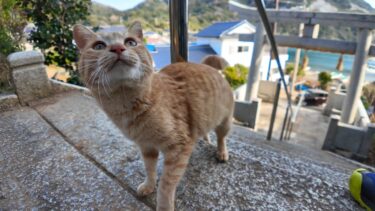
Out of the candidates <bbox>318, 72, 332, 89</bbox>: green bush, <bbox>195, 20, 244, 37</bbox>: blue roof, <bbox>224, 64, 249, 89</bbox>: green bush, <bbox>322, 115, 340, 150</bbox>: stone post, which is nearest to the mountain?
<bbox>195, 20, 244, 37</bbox>: blue roof

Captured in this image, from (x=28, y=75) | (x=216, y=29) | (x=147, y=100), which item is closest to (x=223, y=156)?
(x=147, y=100)

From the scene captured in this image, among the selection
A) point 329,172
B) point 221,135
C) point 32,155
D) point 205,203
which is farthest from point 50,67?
point 329,172

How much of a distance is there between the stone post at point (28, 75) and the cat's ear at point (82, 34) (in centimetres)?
138

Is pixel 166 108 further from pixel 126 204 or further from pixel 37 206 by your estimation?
pixel 37 206

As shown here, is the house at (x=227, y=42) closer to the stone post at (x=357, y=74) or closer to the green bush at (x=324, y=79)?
the green bush at (x=324, y=79)

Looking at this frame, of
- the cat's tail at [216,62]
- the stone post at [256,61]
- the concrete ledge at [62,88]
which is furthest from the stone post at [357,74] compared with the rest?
the concrete ledge at [62,88]

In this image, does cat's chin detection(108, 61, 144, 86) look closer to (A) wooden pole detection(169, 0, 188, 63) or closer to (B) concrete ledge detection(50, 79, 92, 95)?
(A) wooden pole detection(169, 0, 188, 63)

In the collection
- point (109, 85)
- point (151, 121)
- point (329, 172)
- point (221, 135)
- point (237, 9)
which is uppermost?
point (237, 9)

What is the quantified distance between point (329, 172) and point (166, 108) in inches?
44.3

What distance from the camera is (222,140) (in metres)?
1.51

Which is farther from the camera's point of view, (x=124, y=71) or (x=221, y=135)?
(x=221, y=135)

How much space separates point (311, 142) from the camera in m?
5.90

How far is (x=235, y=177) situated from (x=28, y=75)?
2.04 metres

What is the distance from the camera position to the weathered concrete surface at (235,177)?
1166 mm
